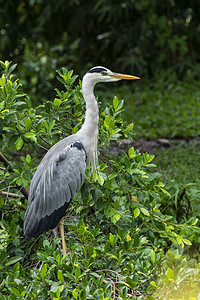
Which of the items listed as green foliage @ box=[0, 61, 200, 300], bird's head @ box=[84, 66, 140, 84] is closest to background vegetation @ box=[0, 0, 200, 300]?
green foliage @ box=[0, 61, 200, 300]

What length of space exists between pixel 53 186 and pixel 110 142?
2.19 ft

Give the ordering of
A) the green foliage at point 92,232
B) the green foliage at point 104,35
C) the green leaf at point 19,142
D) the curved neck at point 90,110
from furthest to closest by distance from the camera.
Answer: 1. the green foliage at point 104,35
2. the curved neck at point 90,110
3. the green leaf at point 19,142
4. the green foliage at point 92,232

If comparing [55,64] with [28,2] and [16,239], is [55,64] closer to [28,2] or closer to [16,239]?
[28,2]

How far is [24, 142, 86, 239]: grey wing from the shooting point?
122 inches

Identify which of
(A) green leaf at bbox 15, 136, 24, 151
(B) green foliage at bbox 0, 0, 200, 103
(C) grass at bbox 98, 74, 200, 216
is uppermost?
(A) green leaf at bbox 15, 136, 24, 151

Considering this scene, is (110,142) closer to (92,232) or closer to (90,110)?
(90,110)

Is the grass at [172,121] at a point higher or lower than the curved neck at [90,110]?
lower

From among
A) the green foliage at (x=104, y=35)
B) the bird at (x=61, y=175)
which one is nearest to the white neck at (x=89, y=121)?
the bird at (x=61, y=175)

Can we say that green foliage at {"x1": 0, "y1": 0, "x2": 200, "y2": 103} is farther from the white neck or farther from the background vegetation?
the white neck

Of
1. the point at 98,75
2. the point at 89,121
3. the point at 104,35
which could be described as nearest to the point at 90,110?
the point at 89,121

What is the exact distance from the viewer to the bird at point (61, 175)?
310 cm

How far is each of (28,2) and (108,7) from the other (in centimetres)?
164

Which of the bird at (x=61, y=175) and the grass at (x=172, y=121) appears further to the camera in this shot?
the grass at (x=172, y=121)

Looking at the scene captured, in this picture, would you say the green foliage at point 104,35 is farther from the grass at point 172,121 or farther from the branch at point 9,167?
the branch at point 9,167
